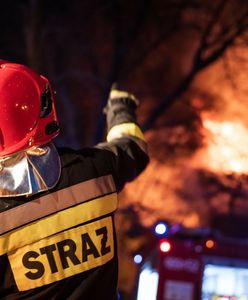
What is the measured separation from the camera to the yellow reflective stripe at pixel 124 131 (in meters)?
2.44

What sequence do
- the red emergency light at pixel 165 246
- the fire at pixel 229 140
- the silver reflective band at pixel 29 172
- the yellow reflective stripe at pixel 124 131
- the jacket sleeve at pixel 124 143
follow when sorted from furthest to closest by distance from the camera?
the fire at pixel 229 140
the red emergency light at pixel 165 246
the yellow reflective stripe at pixel 124 131
the jacket sleeve at pixel 124 143
the silver reflective band at pixel 29 172

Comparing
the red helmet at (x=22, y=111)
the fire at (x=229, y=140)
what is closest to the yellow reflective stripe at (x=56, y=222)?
the red helmet at (x=22, y=111)

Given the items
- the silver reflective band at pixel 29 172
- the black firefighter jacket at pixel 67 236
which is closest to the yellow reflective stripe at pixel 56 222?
the black firefighter jacket at pixel 67 236

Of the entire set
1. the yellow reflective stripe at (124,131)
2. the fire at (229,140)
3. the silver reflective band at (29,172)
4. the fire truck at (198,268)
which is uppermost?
the silver reflective band at (29,172)

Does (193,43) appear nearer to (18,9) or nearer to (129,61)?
(129,61)

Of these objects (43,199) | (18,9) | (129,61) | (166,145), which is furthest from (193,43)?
(43,199)

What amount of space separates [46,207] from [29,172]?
0.12 m

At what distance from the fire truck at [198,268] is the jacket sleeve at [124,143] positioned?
412 centimetres

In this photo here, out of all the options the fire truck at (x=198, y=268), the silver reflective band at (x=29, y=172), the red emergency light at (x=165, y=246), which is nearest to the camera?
the silver reflective band at (x=29, y=172)

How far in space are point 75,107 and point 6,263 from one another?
10881mm

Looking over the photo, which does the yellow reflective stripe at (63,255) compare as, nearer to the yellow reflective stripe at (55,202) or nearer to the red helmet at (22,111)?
the yellow reflective stripe at (55,202)

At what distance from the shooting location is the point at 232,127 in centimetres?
1217

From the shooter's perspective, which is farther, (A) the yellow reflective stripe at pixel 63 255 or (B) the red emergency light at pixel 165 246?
(B) the red emergency light at pixel 165 246

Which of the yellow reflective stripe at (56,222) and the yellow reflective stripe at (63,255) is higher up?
the yellow reflective stripe at (56,222)
